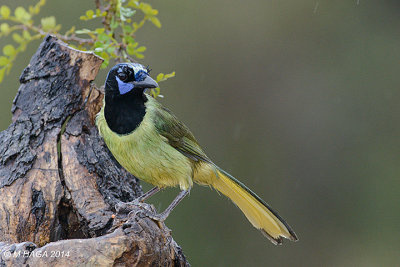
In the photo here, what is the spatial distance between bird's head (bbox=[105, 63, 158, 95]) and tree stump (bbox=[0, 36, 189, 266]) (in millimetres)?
228

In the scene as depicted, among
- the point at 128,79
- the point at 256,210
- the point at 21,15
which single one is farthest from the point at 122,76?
the point at 256,210

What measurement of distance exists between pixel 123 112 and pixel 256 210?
103 centimetres

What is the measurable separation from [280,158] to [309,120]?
0.54m

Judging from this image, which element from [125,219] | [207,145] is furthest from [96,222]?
[207,145]

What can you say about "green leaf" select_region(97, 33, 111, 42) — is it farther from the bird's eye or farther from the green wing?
the green wing

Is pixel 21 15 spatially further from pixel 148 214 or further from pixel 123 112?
pixel 148 214

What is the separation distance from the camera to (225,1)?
7.75 metres

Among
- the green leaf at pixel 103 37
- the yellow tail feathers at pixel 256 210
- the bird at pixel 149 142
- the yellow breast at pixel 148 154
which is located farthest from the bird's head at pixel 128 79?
the yellow tail feathers at pixel 256 210

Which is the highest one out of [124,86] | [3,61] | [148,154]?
[124,86]

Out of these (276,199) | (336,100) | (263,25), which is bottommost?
(276,199)

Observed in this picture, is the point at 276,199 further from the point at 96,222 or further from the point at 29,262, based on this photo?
the point at 29,262

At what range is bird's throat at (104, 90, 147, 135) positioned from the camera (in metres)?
4.07

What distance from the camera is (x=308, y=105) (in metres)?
7.70

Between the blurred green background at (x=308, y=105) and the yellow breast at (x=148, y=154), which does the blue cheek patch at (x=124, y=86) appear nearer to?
the yellow breast at (x=148, y=154)
